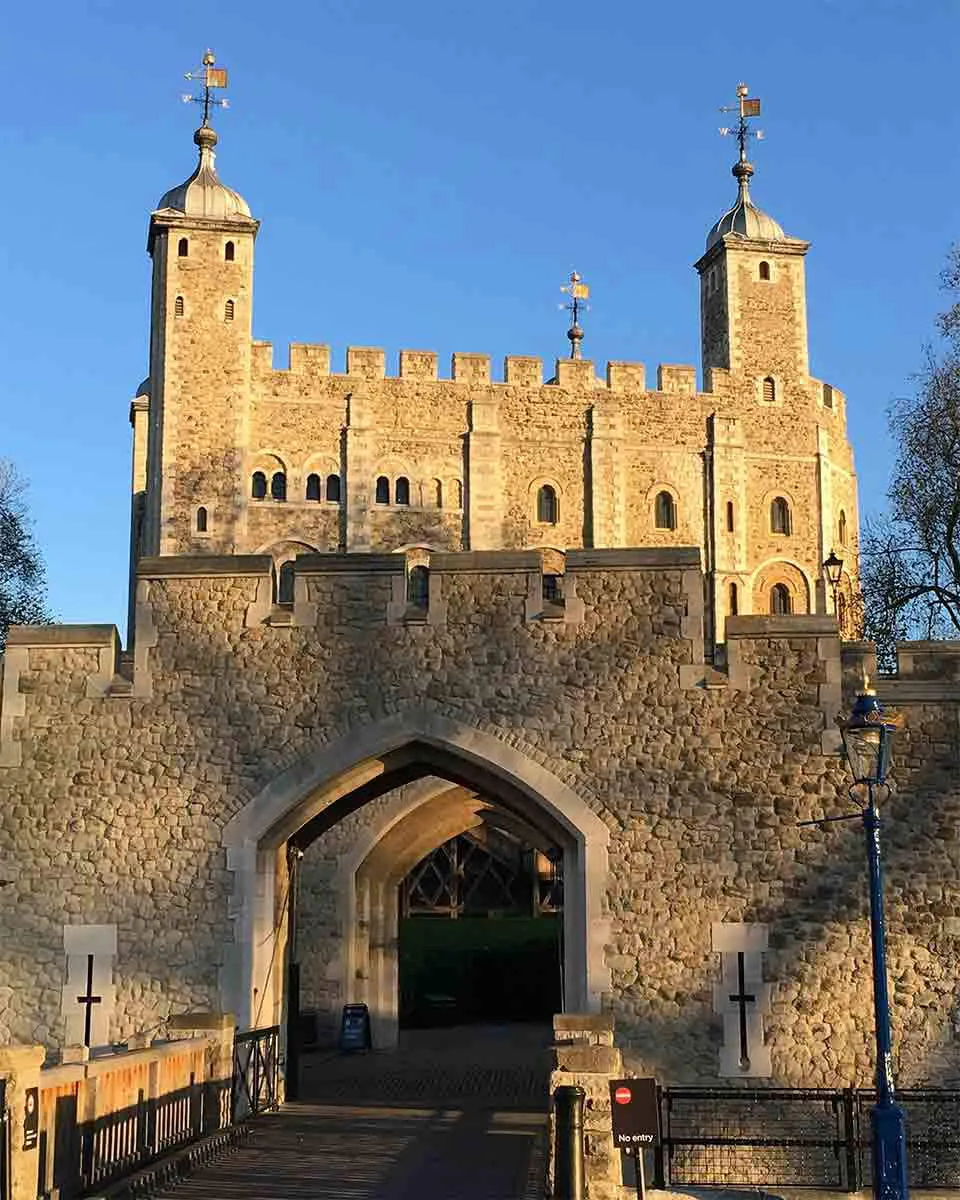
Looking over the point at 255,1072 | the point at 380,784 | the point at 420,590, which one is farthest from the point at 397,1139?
the point at 420,590

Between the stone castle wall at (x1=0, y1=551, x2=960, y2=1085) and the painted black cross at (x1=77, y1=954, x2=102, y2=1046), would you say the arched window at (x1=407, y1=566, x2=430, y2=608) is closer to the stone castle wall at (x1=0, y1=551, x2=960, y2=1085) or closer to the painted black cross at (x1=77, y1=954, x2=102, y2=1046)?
the stone castle wall at (x1=0, y1=551, x2=960, y2=1085)

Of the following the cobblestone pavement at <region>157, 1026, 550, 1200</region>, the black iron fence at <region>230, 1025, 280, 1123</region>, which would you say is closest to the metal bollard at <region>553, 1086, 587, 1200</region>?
the cobblestone pavement at <region>157, 1026, 550, 1200</region>

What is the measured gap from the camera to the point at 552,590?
14.7 meters

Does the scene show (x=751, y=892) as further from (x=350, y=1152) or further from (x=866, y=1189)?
(x=350, y=1152)

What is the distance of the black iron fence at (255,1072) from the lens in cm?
1158

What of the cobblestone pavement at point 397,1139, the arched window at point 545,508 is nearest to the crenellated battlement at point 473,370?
the arched window at point 545,508

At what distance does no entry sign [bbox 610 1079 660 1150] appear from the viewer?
7.75m

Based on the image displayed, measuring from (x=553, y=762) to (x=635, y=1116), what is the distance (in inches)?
196

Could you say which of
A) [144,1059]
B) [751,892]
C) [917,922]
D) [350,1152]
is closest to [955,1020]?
[917,922]

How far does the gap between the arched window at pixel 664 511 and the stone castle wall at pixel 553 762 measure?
107ft

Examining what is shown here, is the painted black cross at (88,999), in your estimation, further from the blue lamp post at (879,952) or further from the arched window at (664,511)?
the arched window at (664,511)

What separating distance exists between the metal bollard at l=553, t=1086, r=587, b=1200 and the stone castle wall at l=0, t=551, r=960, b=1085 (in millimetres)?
4525

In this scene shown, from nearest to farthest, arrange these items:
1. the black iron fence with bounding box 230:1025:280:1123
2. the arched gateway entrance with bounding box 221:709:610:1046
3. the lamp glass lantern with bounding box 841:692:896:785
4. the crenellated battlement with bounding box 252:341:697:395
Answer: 1. the lamp glass lantern with bounding box 841:692:896:785
2. the black iron fence with bounding box 230:1025:280:1123
3. the arched gateway entrance with bounding box 221:709:610:1046
4. the crenellated battlement with bounding box 252:341:697:395

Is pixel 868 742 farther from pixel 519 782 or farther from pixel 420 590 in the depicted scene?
pixel 420 590
